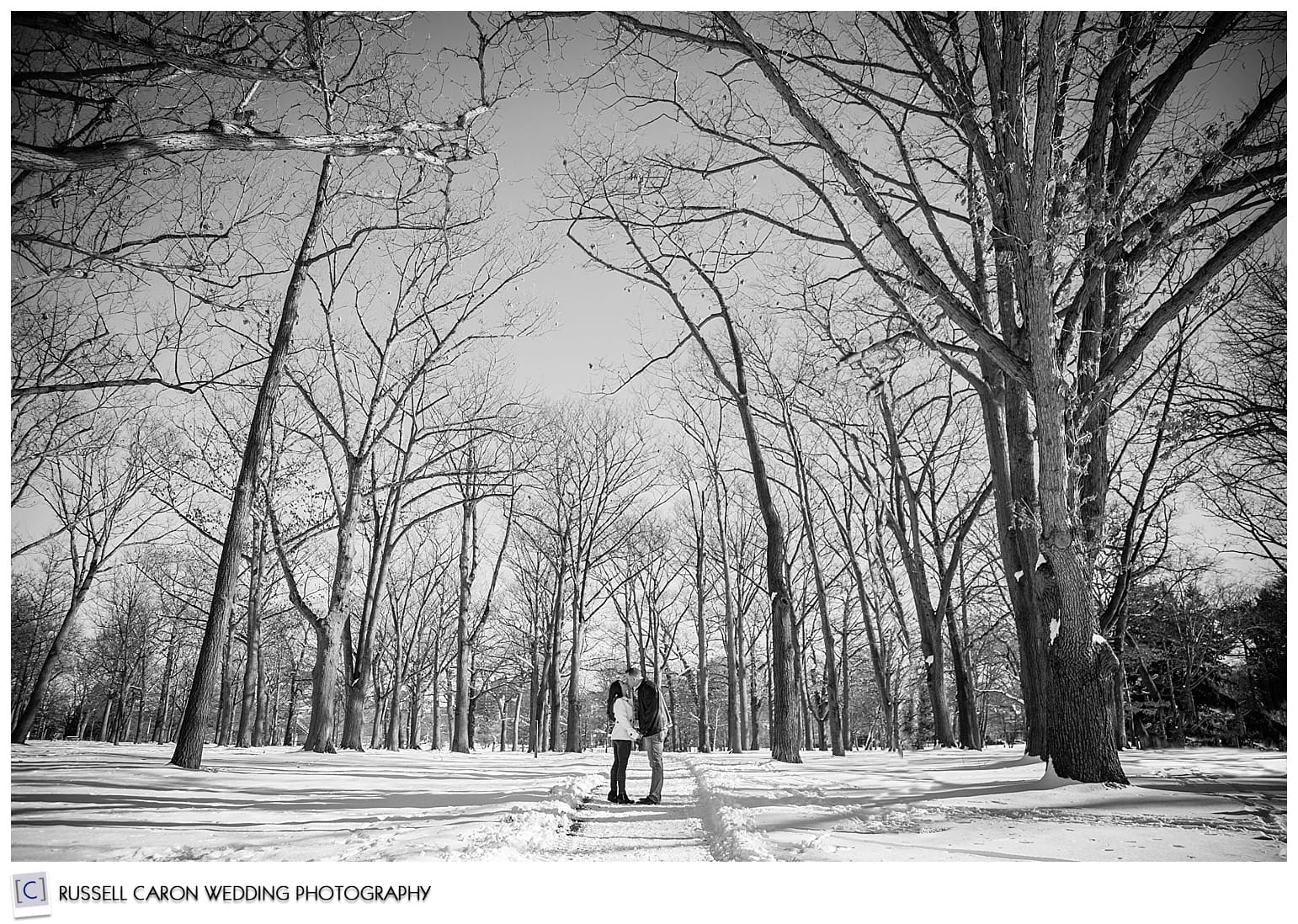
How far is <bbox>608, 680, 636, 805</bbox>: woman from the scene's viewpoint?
650 cm

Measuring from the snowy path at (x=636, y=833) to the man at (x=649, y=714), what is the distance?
1.62 feet

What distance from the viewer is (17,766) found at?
21.1 feet

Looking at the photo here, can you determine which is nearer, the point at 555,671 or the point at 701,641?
the point at 555,671

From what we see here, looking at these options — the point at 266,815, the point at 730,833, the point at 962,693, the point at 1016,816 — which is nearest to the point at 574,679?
the point at 962,693

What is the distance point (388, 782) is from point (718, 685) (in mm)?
33429

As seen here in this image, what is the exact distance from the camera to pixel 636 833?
4.75 meters

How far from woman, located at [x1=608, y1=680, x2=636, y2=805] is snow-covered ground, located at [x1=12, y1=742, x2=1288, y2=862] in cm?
32

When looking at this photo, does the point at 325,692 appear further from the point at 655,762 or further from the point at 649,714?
the point at 655,762

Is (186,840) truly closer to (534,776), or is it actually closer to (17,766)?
(17,766)

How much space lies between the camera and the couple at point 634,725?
21.3 feet

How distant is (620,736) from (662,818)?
4.02ft

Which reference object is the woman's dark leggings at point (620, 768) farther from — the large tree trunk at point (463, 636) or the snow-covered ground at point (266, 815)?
the large tree trunk at point (463, 636)

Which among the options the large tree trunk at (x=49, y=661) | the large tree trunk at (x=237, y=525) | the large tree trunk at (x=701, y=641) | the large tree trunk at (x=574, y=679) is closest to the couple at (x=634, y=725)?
the large tree trunk at (x=237, y=525)
